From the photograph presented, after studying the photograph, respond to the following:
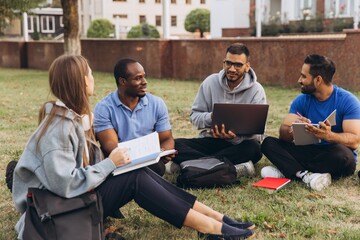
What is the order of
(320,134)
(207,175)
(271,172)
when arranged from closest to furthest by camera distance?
(320,134) < (207,175) < (271,172)

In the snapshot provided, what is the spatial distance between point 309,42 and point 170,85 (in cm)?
375

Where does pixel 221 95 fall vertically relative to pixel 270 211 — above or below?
above

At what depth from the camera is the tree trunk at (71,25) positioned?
17.2 m

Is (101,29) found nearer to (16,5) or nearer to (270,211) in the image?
(16,5)

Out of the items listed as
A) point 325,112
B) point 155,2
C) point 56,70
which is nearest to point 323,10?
point 325,112

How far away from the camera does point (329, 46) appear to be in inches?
543

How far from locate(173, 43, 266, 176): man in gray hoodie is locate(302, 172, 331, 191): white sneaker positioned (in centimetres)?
61

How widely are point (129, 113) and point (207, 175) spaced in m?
0.94

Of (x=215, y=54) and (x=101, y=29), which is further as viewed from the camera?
(x=101, y=29)

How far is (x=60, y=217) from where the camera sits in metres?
3.53

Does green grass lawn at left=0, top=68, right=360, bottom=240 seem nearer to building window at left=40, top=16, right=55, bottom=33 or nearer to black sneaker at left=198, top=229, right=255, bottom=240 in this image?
black sneaker at left=198, top=229, right=255, bottom=240

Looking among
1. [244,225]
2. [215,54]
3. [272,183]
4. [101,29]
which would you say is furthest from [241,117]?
[101,29]

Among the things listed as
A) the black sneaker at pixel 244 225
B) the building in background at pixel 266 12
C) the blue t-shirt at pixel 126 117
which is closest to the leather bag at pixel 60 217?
the black sneaker at pixel 244 225

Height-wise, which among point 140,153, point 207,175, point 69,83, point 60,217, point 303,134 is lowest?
point 207,175
